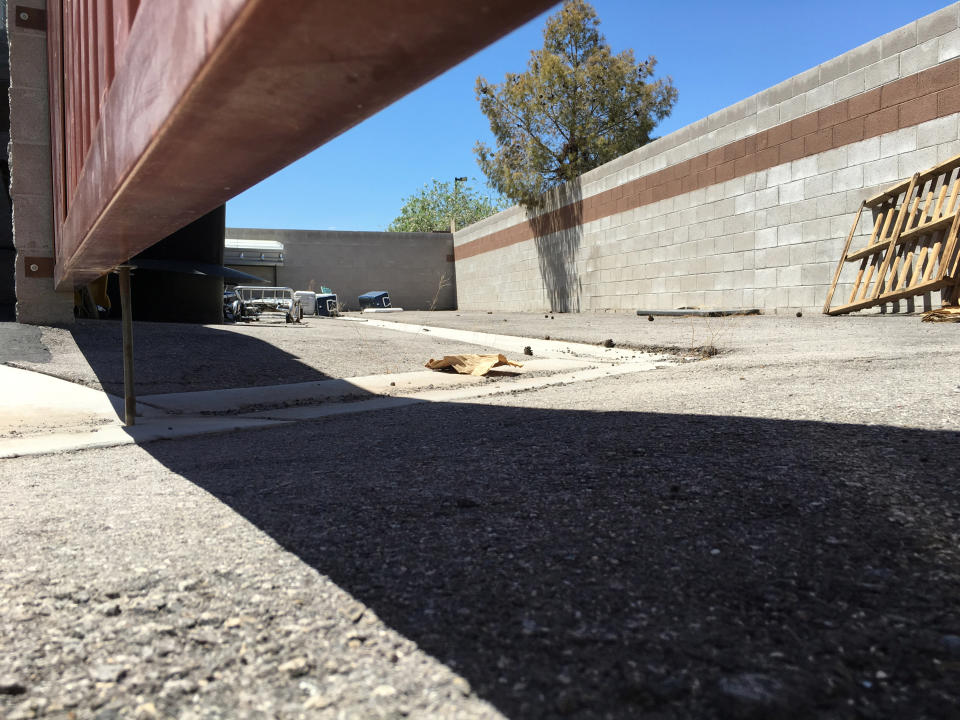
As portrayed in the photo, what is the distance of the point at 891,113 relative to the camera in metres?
9.88

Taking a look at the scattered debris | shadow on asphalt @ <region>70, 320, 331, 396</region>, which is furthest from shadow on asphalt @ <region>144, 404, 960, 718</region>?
the scattered debris

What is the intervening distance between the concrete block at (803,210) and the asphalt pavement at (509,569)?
8.53 m

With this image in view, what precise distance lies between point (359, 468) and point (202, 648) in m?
1.59

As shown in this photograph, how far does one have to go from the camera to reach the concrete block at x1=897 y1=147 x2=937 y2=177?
9.39m

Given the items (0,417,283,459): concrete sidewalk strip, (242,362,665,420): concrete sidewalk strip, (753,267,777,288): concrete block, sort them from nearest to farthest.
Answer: (0,417,283,459): concrete sidewalk strip
(242,362,665,420): concrete sidewalk strip
(753,267,777,288): concrete block

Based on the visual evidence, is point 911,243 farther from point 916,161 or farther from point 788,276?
point 788,276

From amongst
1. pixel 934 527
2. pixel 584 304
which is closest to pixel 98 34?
pixel 934 527

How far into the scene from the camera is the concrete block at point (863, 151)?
10188 millimetres

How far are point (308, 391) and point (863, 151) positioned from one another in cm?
987

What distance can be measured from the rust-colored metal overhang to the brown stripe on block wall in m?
10.6

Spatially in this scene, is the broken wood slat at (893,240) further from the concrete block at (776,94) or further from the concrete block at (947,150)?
the concrete block at (776,94)

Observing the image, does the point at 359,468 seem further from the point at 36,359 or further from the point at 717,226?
the point at 717,226

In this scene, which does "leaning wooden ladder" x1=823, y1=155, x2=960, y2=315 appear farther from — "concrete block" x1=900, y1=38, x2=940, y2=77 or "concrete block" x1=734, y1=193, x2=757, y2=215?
"concrete block" x1=734, y1=193, x2=757, y2=215

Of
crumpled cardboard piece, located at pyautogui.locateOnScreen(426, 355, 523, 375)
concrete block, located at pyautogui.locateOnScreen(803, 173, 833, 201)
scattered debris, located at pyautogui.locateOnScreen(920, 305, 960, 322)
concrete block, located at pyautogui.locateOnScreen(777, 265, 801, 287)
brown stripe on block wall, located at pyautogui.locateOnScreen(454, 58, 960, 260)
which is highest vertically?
brown stripe on block wall, located at pyautogui.locateOnScreen(454, 58, 960, 260)
